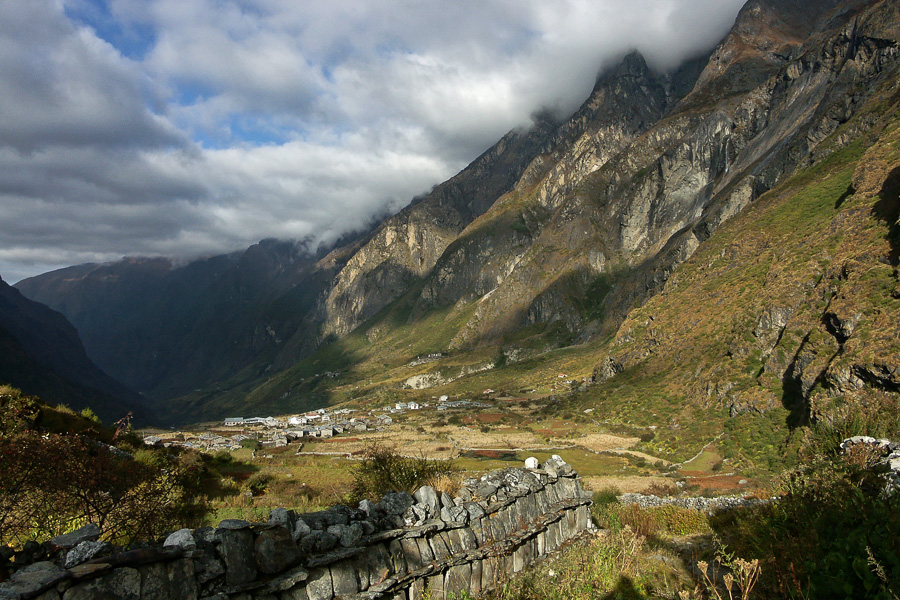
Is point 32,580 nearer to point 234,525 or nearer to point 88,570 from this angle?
point 88,570

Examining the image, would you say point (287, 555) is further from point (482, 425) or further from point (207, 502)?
point (482, 425)

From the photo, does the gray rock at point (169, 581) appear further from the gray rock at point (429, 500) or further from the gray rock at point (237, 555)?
the gray rock at point (429, 500)

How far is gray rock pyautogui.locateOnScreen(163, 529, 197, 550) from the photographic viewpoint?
17.8 ft

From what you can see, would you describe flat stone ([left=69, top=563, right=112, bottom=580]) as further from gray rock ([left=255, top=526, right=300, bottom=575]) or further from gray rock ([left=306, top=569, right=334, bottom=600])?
gray rock ([left=306, top=569, right=334, bottom=600])

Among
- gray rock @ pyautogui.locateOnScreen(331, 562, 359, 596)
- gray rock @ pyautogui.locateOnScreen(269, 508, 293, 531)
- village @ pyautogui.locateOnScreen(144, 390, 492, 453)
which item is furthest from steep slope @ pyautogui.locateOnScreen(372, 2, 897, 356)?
gray rock @ pyautogui.locateOnScreen(269, 508, 293, 531)

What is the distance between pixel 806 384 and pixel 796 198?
1691 inches

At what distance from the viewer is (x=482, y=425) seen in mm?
73812

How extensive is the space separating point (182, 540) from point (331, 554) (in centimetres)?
195

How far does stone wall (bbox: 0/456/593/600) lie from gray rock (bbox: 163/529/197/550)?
0.01 meters

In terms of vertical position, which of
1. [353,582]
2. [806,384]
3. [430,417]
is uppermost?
[353,582]

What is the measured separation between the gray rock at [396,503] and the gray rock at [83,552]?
4.01m

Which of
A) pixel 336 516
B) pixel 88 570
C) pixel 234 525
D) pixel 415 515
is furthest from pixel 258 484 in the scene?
pixel 88 570

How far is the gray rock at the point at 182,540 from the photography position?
5.43 m

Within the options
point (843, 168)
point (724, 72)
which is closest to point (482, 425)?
point (843, 168)
